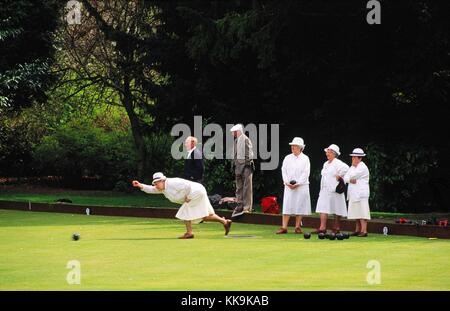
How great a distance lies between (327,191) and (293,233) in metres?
0.97

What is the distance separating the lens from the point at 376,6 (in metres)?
26.0

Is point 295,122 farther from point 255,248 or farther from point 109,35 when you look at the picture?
point 255,248

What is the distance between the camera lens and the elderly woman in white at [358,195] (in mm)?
20484

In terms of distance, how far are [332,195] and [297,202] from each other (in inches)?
25.3

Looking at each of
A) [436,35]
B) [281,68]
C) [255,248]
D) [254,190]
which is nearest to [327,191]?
[255,248]

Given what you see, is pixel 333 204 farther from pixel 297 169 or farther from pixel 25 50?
pixel 25 50

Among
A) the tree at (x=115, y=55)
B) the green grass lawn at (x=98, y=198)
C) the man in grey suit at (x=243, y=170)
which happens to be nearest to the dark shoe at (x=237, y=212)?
the man in grey suit at (x=243, y=170)

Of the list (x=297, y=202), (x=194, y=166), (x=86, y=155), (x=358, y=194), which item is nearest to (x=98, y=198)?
(x=86, y=155)

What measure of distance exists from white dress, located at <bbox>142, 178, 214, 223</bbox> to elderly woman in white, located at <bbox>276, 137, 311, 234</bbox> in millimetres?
1671

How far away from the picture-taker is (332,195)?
21.0 m

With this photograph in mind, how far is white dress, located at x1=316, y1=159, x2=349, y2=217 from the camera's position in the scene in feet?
68.5

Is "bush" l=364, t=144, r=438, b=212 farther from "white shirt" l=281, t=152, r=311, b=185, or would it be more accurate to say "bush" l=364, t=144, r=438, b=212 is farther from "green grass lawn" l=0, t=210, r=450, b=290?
"white shirt" l=281, t=152, r=311, b=185

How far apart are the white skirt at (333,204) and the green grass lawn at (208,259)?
0.85m

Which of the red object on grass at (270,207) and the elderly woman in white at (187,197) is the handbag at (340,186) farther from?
the red object on grass at (270,207)
